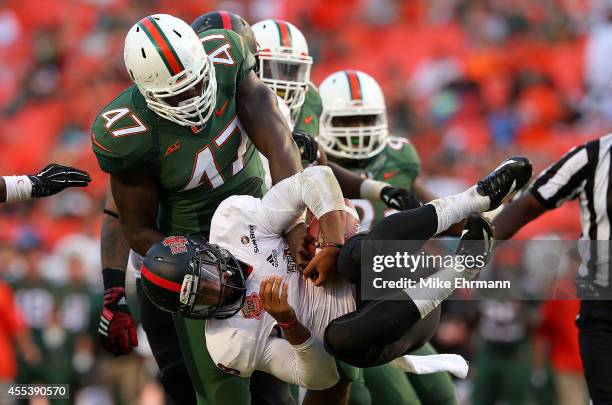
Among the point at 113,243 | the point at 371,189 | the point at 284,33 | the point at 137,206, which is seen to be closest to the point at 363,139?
the point at 371,189

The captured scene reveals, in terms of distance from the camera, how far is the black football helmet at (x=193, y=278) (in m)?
3.98

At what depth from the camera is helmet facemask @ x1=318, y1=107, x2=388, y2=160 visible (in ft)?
18.9

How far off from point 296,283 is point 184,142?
2.47ft

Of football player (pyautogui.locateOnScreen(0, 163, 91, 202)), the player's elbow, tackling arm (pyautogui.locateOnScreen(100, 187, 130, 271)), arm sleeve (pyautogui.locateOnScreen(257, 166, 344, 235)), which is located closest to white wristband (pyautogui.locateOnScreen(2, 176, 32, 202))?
football player (pyautogui.locateOnScreen(0, 163, 91, 202))

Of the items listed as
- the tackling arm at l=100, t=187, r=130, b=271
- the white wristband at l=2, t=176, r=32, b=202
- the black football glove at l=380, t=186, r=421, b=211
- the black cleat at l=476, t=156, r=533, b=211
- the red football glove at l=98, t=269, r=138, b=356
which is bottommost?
the red football glove at l=98, t=269, r=138, b=356

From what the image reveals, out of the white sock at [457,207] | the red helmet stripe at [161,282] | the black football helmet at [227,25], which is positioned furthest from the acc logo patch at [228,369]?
the black football helmet at [227,25]

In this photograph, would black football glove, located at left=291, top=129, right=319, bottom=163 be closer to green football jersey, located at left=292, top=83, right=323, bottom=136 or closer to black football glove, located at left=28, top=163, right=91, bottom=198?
green football jersey, located at left=292, top=83, right=323, bottom=136

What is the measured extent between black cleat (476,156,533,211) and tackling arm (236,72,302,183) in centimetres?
78

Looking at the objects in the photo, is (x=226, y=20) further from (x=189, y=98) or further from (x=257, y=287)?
(x=257, y=287)

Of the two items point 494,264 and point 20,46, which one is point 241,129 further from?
point 20,46

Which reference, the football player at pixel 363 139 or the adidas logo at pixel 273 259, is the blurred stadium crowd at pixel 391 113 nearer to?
the football player at pixel 363 139

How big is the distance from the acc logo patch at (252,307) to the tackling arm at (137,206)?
0.60m

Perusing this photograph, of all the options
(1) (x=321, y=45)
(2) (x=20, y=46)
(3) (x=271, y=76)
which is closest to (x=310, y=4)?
(1) (x=321, y=45)

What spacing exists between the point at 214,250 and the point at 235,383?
1.88 ft
